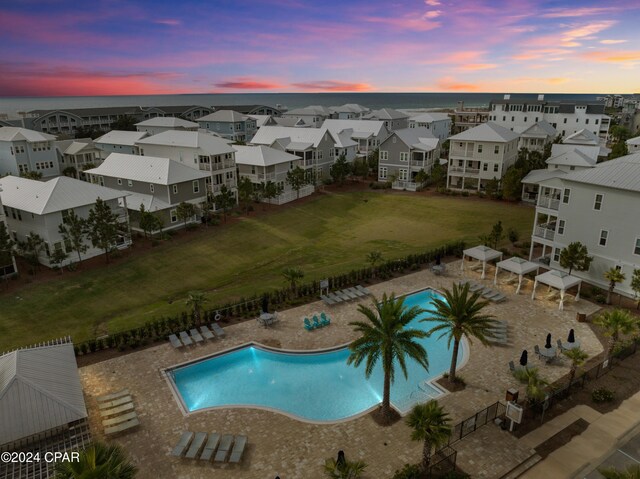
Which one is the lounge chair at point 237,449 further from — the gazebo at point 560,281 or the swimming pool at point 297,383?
the gazebo at point 560,281

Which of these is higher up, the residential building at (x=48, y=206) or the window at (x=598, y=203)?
the window at (x=598, y=203)

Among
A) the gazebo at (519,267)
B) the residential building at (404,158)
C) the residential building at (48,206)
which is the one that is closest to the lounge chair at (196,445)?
the gazebo at (519,267)

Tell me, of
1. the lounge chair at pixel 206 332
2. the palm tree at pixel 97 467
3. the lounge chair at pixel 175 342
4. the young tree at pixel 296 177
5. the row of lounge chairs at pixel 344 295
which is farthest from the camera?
the young tree at pixel 296 177

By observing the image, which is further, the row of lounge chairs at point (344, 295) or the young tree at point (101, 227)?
the young tree at point (101, 227)

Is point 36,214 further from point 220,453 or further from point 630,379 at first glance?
point 630,379

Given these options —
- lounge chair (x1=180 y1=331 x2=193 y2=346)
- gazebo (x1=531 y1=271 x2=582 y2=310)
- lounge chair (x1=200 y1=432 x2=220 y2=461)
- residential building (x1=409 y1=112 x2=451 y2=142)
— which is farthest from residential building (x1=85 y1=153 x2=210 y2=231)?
residential building (x1=409 y1=112 x2=451 y2=142)

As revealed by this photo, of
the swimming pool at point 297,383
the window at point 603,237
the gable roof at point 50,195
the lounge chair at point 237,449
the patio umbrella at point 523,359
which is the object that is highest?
the gable roof at point 50,195

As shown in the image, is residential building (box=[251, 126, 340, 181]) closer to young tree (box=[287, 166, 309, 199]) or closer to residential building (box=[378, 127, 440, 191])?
young tree (box=[287, 166, 309, 199])

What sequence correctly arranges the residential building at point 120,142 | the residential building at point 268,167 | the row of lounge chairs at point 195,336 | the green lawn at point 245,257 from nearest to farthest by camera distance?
the row of lounge chairs at point 195,336
the green lawn at point 245,257
the residential building at point 268,167
the residential building at point 120,142
